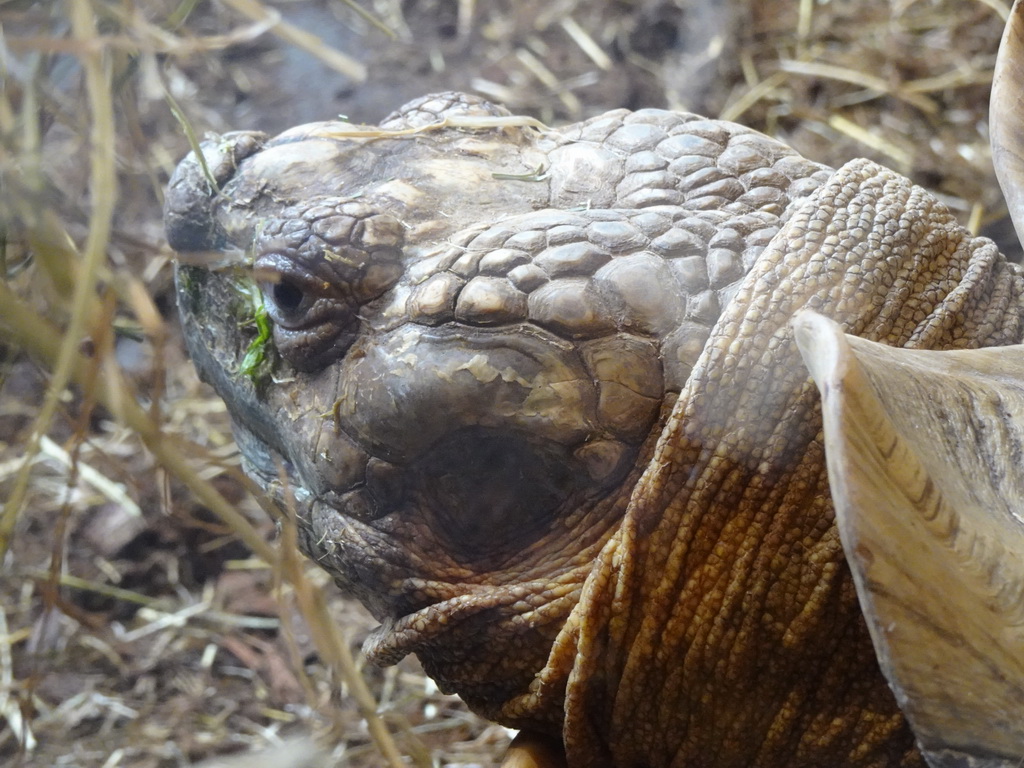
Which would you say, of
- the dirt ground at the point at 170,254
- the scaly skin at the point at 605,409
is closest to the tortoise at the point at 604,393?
the scaly skin at the point at 605,409

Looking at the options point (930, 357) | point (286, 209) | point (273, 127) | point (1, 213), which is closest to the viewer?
point (930, 357)

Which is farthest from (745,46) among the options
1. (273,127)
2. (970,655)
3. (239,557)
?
(970,655)

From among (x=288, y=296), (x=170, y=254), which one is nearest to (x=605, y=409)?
(x=288, y=296)

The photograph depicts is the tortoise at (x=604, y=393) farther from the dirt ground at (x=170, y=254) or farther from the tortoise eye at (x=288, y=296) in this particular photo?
the dirt ground at (x=170, y=254)

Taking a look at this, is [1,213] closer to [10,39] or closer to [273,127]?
[10,39]

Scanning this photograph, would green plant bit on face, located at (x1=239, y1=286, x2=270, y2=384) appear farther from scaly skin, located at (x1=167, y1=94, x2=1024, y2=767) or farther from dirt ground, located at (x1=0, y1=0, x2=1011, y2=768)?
dirt ground, located at (x1=0, y1=0, x2=1011, y2=768)

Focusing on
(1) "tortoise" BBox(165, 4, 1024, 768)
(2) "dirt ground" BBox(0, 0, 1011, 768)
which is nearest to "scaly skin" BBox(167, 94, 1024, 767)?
(1) "tortoise" BBox(165, 4, 1024, 768)
